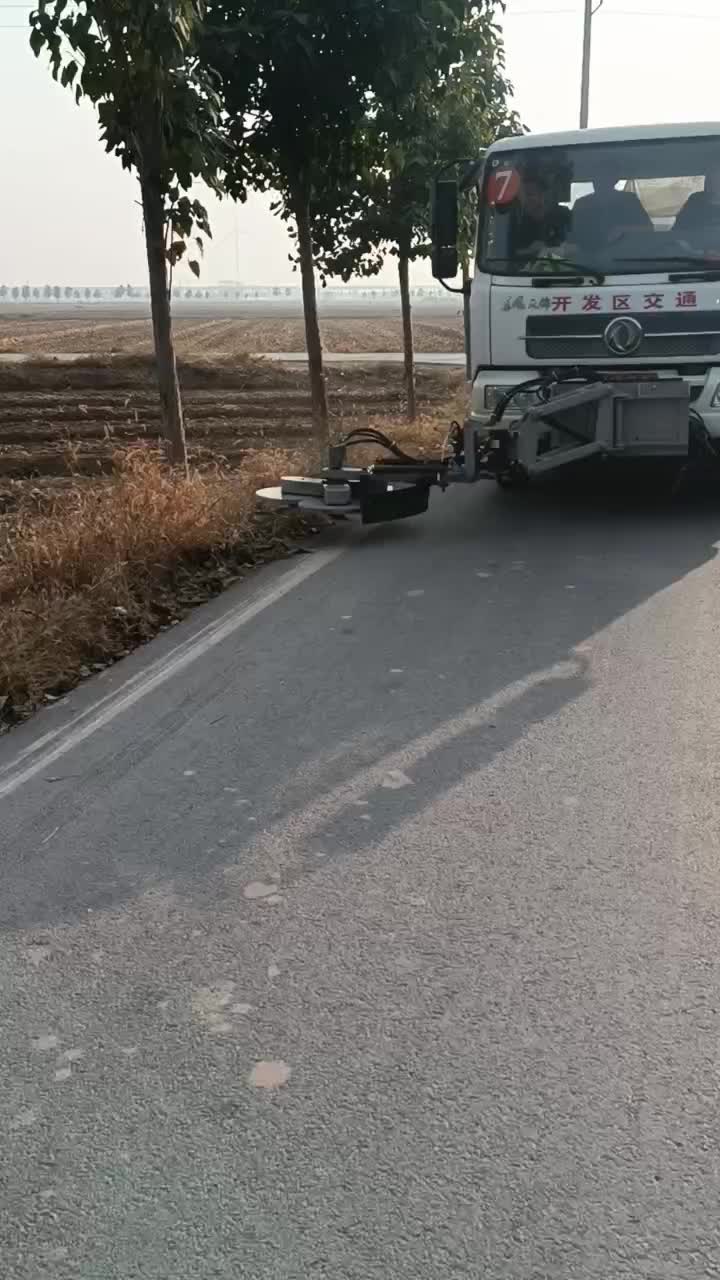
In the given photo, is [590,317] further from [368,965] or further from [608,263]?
[368,965]

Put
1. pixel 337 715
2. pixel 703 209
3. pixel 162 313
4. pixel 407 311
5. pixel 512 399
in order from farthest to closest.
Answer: pixel 407 311 < pixel 162 313 < pixel 512 399 < pixel 703 209 < pixel 337 715

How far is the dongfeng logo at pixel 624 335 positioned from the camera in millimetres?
9023

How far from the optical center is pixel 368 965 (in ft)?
11.2

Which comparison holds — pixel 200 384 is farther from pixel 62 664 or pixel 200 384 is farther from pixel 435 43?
pixel 62 664

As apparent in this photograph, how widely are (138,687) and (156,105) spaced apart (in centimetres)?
497

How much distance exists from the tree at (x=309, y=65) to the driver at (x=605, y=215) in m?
3.19

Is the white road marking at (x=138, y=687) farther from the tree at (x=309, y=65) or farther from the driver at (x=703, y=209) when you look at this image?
the tree at (x=309, y=65)

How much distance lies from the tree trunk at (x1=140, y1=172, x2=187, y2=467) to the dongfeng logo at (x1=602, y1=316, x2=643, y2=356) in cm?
304

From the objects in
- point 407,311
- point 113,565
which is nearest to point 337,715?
point 113,565

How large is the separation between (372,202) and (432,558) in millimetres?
8432

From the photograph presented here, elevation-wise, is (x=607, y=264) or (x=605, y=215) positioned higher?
(x=605, y=215)

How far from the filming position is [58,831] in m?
4.30

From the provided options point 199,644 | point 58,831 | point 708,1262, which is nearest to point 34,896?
point 58,831

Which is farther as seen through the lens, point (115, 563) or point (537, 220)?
point (537, 220)
